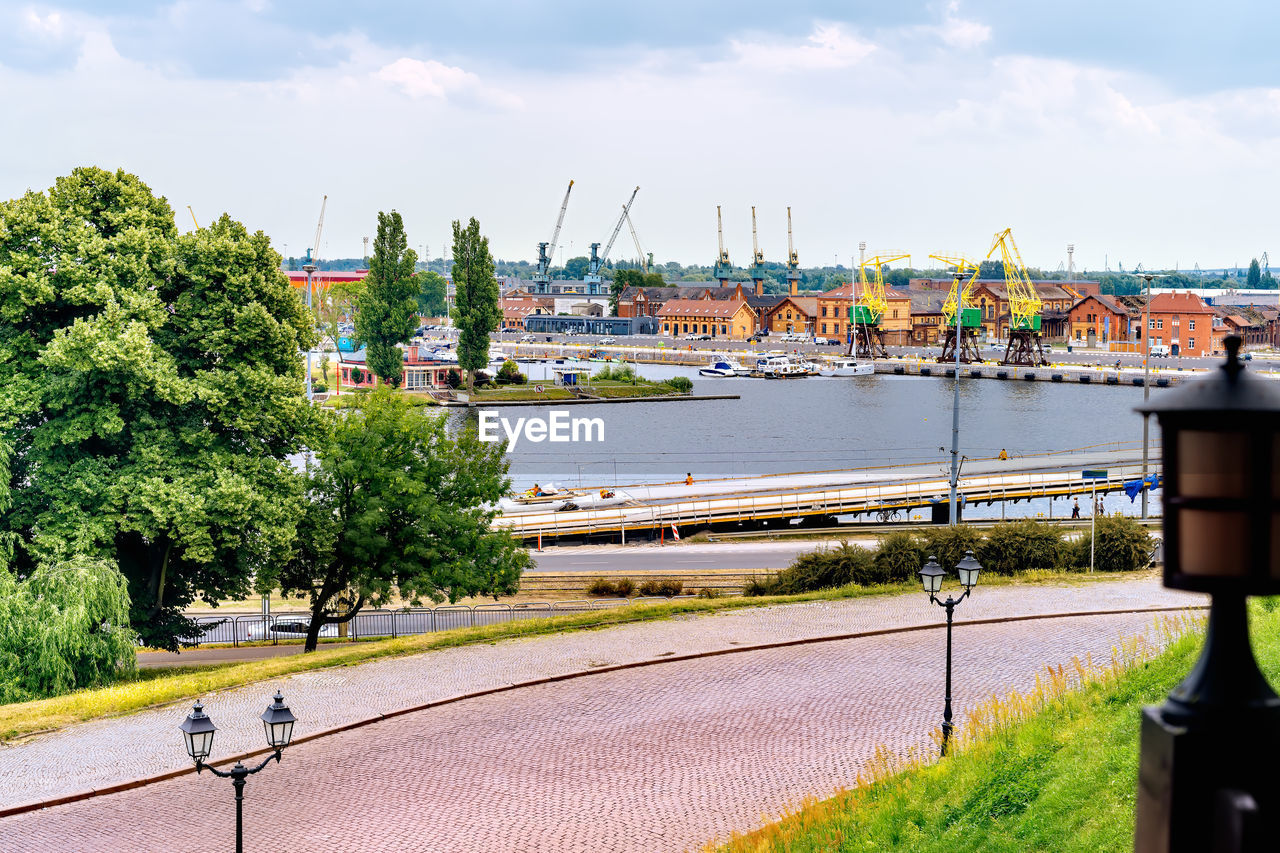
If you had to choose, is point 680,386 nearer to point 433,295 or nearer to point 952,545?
point 952,545

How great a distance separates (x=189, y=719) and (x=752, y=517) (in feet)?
89.8

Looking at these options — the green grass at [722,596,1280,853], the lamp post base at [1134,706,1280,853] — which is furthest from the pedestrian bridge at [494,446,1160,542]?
the lamp post base at [1134,706,1280,853]

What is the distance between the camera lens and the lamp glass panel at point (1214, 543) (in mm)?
2693

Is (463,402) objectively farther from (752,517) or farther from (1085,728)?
(1085,728)

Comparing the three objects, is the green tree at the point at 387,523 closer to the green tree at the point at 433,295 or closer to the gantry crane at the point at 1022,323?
the gantry crane at the point at 1022,323

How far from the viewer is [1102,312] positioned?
4938 inches

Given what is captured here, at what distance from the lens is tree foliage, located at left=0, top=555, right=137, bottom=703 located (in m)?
14.8

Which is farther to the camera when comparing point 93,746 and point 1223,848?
point 93,746

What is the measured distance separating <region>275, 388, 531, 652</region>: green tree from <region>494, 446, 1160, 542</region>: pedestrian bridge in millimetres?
12737

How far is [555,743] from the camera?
1195 centimetres

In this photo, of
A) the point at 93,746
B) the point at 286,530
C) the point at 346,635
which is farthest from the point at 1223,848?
the point at 346,635

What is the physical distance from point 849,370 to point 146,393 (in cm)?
9117

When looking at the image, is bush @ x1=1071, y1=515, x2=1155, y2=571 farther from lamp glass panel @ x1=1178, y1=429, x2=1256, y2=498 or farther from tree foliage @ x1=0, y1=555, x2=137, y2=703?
lamp glass panel @ x1=1178, y1=429, x2=1256, y2=498

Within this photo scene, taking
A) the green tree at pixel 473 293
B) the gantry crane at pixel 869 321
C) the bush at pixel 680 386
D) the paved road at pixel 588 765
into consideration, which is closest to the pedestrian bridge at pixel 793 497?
the paved road at pixel 588 765
